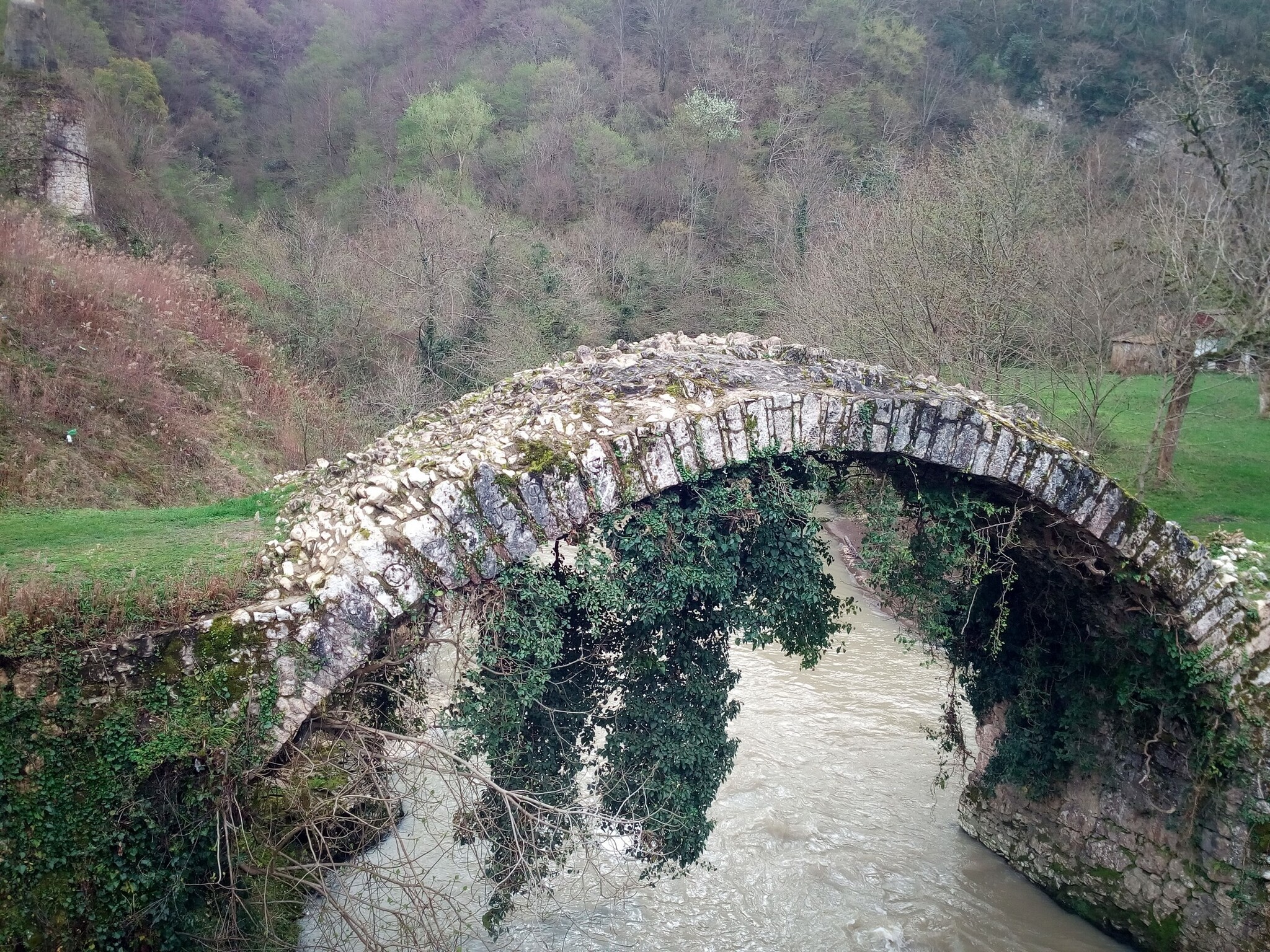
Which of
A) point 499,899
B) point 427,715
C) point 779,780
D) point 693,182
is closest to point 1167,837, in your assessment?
point 779,780

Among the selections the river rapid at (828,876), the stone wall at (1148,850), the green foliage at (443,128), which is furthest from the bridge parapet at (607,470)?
the green foliage at (443,128)

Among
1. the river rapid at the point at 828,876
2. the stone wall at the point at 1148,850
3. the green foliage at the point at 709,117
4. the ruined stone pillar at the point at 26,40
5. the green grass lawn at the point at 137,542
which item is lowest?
the river rapid at the point at 828,876

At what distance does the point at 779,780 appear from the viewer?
31.7ft

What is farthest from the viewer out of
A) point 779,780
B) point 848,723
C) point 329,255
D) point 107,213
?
point 329,255

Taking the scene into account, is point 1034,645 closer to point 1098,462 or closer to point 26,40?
point 1098,462

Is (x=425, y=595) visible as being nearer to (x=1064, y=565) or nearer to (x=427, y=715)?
(x=427, y=715)

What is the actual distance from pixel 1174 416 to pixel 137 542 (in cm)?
1514

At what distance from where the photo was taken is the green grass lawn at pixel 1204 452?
14445 millimetres

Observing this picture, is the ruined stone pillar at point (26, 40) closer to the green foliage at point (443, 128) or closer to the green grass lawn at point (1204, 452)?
the green foliage at point (443, 128)

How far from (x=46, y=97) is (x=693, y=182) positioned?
19173 mm

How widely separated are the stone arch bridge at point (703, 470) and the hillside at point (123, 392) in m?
6.48

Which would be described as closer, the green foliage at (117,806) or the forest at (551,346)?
the green foliage at (117,806)

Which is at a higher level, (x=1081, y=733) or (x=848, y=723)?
(x=1081, y=733)

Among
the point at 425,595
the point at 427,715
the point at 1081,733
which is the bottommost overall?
A: the point at 427,715
